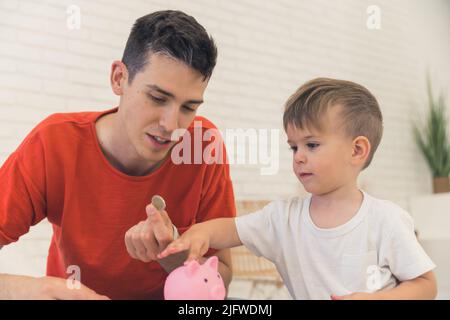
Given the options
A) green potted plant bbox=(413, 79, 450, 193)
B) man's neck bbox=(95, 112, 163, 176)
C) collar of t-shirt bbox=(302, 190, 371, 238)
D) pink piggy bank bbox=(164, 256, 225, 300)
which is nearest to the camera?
pink piggy bank bbox=(164, 256, 225, 300)

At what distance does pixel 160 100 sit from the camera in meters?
0.73

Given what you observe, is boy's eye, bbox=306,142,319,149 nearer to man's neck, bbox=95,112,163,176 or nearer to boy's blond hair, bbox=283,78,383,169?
boy's blond hair, bbox=283,78,383,169

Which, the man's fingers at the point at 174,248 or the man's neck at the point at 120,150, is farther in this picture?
the man's neck at the point at 120,150

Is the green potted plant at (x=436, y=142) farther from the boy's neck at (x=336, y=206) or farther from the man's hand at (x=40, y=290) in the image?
the man's hand at (x=40, y=290)

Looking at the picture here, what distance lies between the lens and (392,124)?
1.07m

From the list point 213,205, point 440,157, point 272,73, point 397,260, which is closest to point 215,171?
point 213,205

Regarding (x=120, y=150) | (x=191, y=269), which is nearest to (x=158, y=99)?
(x=120, y=150)

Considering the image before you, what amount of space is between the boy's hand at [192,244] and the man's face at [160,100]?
0.14 metres

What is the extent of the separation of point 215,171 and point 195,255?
219 mm

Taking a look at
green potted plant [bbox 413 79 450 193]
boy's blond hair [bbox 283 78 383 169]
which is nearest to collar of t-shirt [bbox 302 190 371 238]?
boy's blond hair [bbox 283 78 383 169]

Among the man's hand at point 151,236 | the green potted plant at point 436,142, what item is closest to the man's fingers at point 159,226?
the man's hand at point 151,236

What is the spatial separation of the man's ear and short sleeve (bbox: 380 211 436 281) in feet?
1.40

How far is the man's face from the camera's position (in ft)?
2.35

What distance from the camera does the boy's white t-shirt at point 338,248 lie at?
2.23 ft
